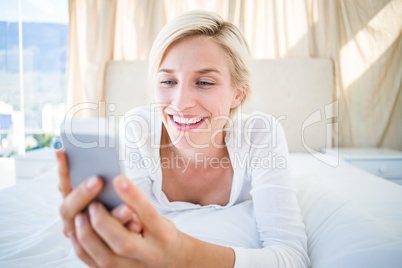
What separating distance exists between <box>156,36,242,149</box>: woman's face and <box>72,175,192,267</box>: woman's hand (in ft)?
1.93

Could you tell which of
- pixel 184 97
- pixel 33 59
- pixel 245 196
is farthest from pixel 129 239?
pixel 33 59

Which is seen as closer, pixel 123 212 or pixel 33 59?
pixel 123 212

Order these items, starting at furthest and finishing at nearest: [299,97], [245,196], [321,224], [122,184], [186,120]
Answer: [299,97] < [245,196] < [186,120] < [321,224] < [122,184]

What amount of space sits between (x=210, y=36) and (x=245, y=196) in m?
0.80

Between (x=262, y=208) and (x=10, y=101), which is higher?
(x=10, y=101)

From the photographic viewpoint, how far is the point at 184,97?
1.02 meters

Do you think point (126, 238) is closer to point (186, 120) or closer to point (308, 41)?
point (186, 120)

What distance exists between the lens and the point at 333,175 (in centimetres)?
151

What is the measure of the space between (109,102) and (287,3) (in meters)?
2.20

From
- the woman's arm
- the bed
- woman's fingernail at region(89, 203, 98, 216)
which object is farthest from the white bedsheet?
woman's fingernail at region(89, 203, 98, 216)

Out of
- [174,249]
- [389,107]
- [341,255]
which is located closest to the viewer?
[174,249]

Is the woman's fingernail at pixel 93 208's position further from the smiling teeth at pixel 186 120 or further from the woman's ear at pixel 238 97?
the woman's ear at pixel 238 97

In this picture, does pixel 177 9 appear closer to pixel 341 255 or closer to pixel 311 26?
pixel 311 26

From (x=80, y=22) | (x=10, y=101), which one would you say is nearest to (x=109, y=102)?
(x=80, y=22)
